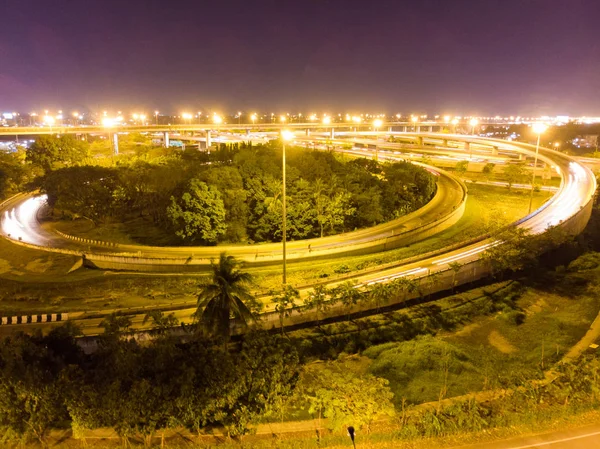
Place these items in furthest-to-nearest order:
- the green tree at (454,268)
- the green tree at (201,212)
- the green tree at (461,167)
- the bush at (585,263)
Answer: the green tree at (461,167) < the green tree at (201,212) < the bush at (585,263) < the green tree at (454,268)

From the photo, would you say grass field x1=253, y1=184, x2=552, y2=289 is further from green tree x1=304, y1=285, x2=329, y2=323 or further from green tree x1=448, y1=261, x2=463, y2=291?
green tree x1=448, y1=261, x2=463, y2=291

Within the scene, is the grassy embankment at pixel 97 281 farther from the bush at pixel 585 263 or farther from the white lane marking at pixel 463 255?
the bush at pixel 585 263

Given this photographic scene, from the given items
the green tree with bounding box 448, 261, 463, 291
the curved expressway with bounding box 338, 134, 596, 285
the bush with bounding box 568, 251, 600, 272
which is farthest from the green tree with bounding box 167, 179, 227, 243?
the bush with bounding box 568, 251, 600, 272

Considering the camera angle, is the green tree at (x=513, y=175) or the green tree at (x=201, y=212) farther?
the green tree at (x=513, y=175)

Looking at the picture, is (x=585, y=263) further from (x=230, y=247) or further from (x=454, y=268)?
(x=230, y=247)

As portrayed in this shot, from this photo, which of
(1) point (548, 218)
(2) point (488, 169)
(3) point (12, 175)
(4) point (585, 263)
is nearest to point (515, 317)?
(4) point (585, 263)

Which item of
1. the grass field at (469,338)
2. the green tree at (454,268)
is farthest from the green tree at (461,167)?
the green tree at (454,268)

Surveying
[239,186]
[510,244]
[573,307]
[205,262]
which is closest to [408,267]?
[510,244]
